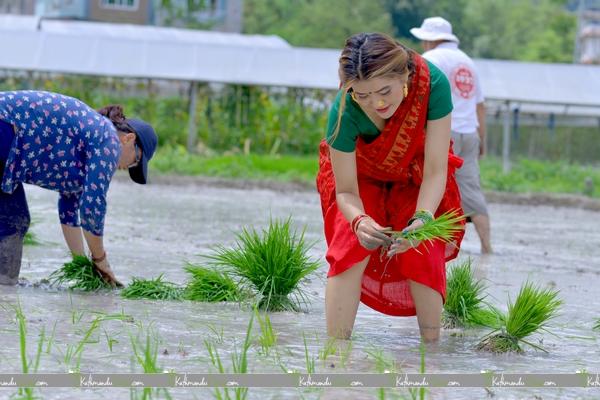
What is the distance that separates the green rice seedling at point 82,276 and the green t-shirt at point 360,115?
6.25 ft

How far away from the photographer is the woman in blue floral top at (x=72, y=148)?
625 centimetres

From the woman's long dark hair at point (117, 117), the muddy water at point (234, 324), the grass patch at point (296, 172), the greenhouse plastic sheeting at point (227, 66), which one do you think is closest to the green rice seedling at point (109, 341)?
the muddy water at point (234, 324)

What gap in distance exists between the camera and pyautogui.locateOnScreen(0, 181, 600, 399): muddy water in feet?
15.0

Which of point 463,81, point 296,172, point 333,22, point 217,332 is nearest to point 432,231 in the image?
point 217,332

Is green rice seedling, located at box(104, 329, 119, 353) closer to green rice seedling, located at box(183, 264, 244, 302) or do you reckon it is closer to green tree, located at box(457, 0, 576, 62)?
green rice seedling, located at box(183, 264, 244, 302)

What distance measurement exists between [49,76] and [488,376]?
75.1 ft

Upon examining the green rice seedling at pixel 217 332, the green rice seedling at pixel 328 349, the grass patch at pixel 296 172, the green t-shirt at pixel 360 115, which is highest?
the green t-shirt at pixel 360 115

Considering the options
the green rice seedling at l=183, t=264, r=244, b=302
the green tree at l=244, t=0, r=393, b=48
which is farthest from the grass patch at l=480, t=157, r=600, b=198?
the green tree at l=244, t=0, r=393, b=48

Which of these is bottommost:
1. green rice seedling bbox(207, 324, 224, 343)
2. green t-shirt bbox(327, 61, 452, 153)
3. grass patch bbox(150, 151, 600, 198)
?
grass patch bbox(150, 151, 600, 198)

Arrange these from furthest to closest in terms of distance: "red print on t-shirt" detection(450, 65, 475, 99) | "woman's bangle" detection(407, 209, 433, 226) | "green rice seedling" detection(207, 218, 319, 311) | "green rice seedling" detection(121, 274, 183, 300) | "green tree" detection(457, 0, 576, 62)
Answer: "green tree" detection(457, 0, 576, 62), "red print on t-shirt" detection(450, 65, 475, 99), "green rice seedling" detection(121, 274, 183, 300), "green rice seedling" detection(207, 218, 319, 311), "woman's bangle" detection(407, 209, 433, 226)

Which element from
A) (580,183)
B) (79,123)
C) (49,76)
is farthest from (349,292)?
(49,76)

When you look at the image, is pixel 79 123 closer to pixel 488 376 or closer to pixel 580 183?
pixel 488 376

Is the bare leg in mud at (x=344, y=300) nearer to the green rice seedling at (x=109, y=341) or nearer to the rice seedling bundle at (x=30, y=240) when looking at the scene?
the green rice seedling at (x=109, y=341)

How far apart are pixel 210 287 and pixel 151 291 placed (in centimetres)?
31
